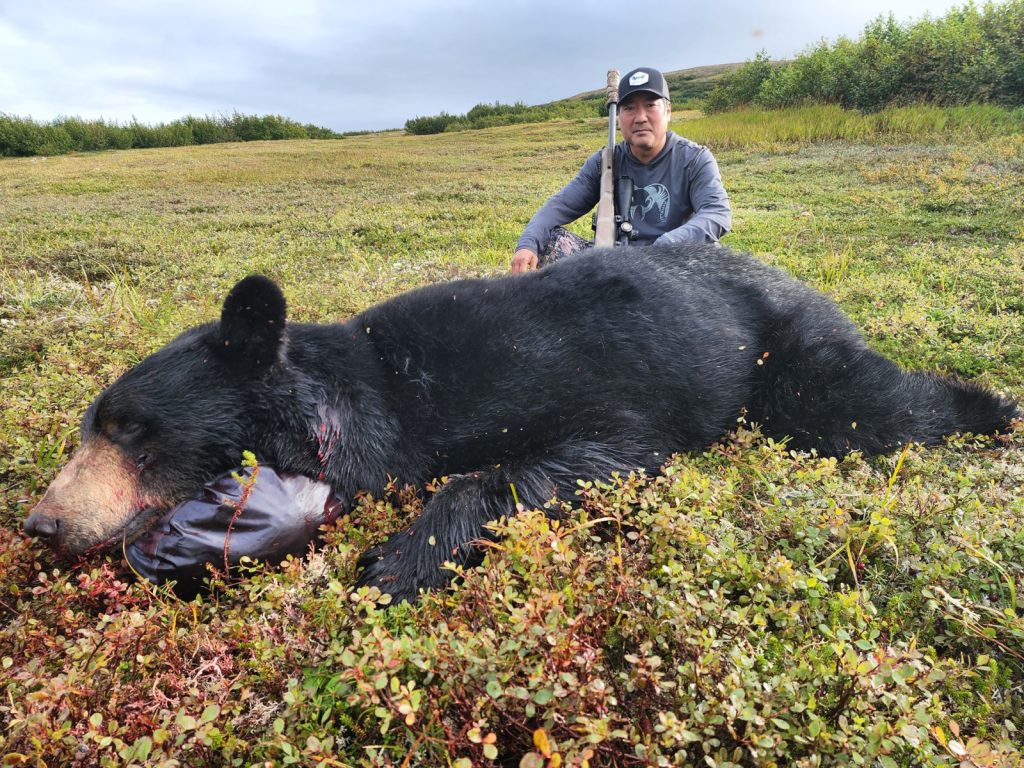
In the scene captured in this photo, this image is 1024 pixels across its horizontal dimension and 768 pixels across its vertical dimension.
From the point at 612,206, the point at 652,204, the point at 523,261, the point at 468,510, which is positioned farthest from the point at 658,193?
the point at 468,510

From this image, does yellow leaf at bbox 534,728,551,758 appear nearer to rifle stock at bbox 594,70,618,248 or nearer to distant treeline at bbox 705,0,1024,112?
rifle stock at bbox 594,70,618,248

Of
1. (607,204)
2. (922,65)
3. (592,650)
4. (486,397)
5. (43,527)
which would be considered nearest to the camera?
(592,650)

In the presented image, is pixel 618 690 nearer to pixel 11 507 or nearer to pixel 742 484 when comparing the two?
pixel 742 484

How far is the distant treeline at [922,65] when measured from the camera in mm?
18625

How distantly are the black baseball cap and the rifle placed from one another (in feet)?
1.48

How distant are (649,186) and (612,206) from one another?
0.37 metres

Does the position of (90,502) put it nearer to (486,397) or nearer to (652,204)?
(486,397)

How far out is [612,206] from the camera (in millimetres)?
5176

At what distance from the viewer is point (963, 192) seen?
9523 mm

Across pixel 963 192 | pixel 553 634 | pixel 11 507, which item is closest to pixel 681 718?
pixel 553 634

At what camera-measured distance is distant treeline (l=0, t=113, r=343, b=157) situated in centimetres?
3002

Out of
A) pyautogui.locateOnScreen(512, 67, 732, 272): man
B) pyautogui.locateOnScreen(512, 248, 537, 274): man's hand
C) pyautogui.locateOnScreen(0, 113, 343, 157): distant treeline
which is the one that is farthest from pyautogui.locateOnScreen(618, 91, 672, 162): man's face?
pyautogui.locateOnScreen(0, 113, 343, 157): distant treeline

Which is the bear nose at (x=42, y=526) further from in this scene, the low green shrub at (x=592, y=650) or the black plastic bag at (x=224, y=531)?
the black plastic bag at (x=224, y=531)

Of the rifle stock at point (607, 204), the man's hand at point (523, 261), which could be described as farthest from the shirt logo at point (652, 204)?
the man's hand at point (523, 261)
